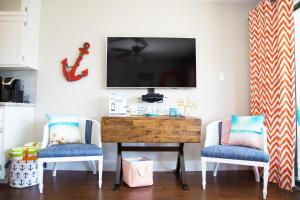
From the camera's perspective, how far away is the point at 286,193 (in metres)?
2.18

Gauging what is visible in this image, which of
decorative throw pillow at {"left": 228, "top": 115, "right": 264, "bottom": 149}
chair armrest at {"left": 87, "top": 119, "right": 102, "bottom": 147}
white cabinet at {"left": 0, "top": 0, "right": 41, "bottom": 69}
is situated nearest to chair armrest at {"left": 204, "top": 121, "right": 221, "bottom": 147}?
decorative throw pillow at {"left": 228, "top": 115, "right": 264, "bottom": 149}

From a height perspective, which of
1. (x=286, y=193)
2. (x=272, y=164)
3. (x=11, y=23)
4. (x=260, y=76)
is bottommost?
(x=286, y=193)

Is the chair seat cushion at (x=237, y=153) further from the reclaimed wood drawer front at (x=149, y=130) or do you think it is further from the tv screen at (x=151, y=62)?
the tv screen at (x=151, y=62)

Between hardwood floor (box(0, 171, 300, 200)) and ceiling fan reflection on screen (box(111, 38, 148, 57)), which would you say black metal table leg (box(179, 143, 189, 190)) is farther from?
ceiling fan reflection on screen (box(111, 38, 148, 57))

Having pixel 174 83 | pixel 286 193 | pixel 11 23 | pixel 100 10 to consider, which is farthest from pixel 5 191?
pixel 286 193

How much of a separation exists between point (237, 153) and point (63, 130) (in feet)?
6.01

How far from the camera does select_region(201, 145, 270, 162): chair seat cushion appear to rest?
6.72ft

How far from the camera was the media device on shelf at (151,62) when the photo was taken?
110 inches

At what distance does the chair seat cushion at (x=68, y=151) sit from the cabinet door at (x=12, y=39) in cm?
118

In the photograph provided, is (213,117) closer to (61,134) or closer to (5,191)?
(61,134)

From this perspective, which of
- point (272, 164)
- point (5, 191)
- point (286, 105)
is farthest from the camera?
point (272, 164)

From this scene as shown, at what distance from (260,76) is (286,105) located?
0.53 m

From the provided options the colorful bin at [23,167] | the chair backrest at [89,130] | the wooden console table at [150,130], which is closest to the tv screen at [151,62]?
the chair backrest at [89,130]

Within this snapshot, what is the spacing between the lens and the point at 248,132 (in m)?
2.34
